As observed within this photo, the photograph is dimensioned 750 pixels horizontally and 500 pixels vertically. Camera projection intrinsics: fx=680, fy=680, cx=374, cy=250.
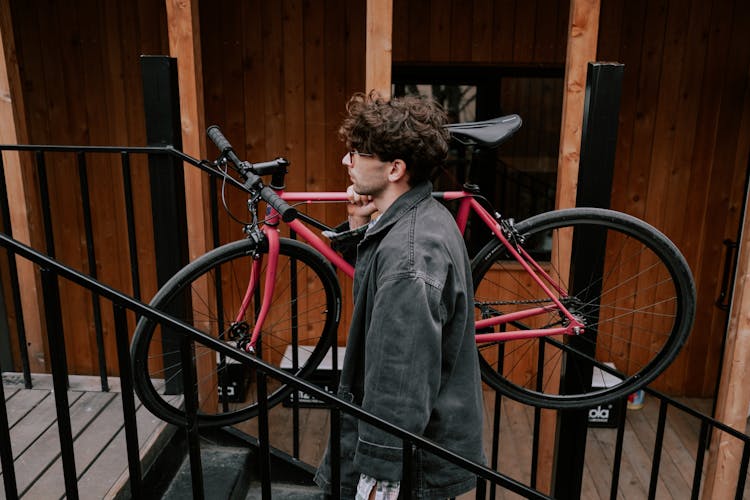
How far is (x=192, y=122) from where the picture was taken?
3.09 m

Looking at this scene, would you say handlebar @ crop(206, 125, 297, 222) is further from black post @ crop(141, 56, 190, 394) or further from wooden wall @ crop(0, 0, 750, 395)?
wooden wall @ crop(0, 0, 750, 395)

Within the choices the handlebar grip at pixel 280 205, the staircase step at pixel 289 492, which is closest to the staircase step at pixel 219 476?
the staircase step at pixel 289 492

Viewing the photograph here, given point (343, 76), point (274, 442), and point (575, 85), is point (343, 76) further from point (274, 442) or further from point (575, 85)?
point (274, 442)

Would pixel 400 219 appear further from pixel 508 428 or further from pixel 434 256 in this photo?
pixel 508 428

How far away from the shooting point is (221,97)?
504 centimetres

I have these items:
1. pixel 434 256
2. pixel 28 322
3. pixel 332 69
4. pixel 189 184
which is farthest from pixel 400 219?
pixel 332 69

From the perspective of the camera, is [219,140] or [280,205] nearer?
[280,205]

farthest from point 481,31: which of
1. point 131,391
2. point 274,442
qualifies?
point 131,391

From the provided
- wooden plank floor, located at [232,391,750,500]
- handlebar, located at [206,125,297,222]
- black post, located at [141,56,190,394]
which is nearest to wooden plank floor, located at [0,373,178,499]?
black post, located at [141,56,190,394]

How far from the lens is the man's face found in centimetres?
180

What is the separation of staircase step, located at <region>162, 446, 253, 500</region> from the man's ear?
4.45ft

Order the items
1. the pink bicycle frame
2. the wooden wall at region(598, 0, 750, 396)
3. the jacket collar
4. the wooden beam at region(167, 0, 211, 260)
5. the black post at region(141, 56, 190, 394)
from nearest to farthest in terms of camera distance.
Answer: the jacket collar
the pink bicycle frame
the black post at region(141, 56, 190, 394)
the wooden beam at region(167, 0, 211, 260)
the wooden wall at region(598, 0, 750, 396)

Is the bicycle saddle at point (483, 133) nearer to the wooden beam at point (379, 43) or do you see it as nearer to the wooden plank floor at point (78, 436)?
the wooden beam at point (379, 43)

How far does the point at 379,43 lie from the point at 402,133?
3.91ft
